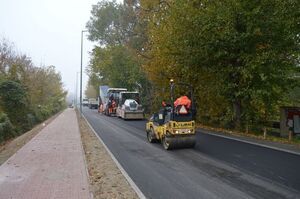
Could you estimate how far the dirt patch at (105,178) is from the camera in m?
8.70

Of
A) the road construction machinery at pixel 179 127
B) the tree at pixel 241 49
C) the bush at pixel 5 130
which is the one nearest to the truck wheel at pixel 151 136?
the road construction machinery at pixel 179 127

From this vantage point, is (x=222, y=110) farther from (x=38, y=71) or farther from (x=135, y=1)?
(x=38, y=71)

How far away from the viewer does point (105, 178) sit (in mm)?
10305

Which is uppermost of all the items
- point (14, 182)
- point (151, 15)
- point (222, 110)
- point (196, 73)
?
point (151, 15)

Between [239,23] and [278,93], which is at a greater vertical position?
[239,23]

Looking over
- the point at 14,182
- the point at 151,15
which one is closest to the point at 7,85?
the point at 151,15

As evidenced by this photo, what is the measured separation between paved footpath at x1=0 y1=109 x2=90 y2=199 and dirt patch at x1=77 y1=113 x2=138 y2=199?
235 mm

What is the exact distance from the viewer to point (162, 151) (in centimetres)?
1520

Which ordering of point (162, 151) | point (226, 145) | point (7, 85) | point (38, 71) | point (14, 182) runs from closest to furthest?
point (14, 182)
point (162, 151)
point (226, 145)
point (7, 85)
point (38, 71)

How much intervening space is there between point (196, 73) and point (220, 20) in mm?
5373

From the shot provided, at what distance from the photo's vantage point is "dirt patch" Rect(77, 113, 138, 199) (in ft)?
28.6

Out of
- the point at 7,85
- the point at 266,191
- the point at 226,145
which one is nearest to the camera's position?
the point at 266,191

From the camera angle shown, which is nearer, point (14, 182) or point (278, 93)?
point (14, 182)

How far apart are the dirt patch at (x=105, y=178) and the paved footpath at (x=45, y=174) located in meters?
0.23
